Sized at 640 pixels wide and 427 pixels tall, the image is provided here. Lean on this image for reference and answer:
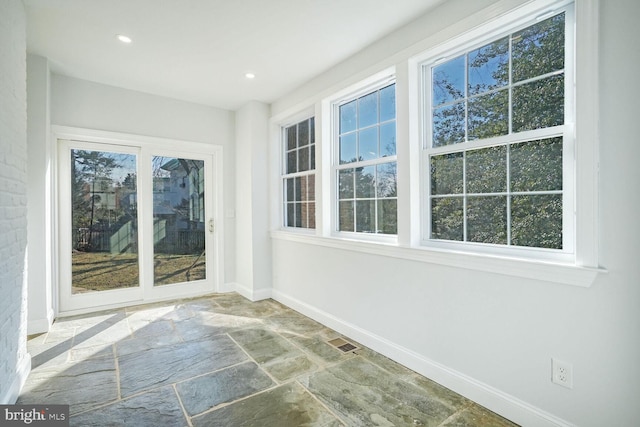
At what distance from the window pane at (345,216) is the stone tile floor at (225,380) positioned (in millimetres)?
1091

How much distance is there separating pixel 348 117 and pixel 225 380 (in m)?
2.69

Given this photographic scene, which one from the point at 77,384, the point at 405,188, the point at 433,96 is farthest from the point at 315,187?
the point at 77,384

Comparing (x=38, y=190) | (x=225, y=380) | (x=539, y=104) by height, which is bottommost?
(x=225, y=380)

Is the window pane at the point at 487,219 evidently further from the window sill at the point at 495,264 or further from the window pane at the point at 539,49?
the window pane at the point at 539,49

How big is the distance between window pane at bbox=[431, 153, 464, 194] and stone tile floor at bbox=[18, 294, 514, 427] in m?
1.42

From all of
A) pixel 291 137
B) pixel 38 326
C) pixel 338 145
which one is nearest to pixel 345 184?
pixel 338 145

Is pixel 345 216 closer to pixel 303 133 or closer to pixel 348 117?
pixel 348 117

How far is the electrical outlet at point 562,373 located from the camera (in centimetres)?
168

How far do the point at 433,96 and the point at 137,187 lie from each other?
12.2 ft

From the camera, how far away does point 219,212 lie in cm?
467

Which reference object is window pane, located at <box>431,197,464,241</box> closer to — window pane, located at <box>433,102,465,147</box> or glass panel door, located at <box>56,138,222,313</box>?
window pane, located at <box>433,102,465,147</box>

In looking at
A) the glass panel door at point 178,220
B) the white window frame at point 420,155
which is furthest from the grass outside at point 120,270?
the white window frame at point 420,155

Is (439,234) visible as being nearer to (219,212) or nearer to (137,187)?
(219,212)

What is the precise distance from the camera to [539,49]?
1910mm
